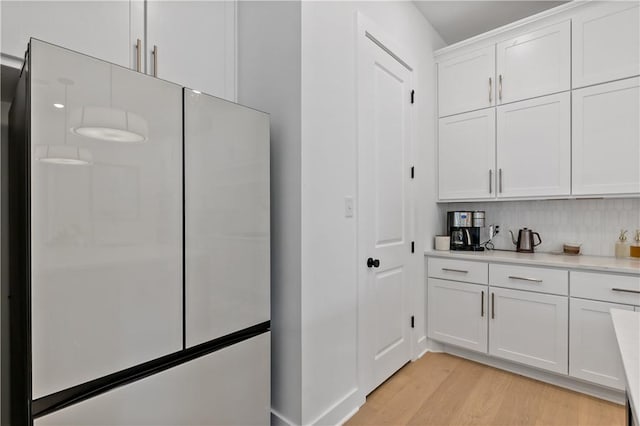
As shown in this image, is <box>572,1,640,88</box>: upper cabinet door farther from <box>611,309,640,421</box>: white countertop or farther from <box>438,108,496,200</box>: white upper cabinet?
<box>611,309,640,421</box>: white countertop

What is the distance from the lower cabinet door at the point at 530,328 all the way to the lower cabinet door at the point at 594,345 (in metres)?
0.05

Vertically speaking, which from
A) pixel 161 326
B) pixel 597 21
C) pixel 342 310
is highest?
pixel 597 21

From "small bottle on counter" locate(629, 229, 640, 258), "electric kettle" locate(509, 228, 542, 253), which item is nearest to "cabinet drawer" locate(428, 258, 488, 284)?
"electric kettle" locate(509, 228, 542, 253)

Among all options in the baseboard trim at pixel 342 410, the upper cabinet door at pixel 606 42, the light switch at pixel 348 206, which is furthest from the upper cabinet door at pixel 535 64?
the baseboard trim at pixel 342 410

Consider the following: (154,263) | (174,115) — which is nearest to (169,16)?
(174,115)

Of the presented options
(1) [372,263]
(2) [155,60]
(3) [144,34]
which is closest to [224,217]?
(2) [155,60]

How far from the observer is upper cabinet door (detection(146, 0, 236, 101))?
1.57 m

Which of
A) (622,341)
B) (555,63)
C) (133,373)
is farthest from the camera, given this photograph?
(555,63)

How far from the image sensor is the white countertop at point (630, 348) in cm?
67

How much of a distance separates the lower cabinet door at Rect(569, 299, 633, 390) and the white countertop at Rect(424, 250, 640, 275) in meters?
0.23

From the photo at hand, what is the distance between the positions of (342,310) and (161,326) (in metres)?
1.01

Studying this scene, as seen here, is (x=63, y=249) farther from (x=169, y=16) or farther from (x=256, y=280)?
(x=169, y=16)

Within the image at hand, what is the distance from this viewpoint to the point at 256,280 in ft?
5.08

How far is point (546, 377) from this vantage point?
229cm
